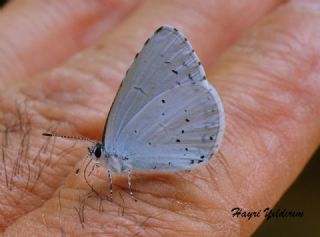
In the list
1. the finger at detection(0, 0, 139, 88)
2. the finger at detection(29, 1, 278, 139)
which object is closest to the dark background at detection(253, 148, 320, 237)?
the finger at detection(29, 1, 278, 139)

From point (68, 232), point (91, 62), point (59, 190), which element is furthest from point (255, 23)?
point (68, 232)

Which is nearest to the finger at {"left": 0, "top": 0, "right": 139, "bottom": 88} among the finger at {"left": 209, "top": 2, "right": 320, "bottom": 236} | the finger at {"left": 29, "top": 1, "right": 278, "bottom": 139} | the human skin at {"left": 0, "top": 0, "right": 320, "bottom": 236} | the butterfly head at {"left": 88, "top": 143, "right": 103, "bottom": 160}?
the human skin at {"left": 0, "top": 0, "right": 320, "bottom": 236}

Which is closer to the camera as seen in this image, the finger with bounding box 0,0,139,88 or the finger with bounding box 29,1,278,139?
the finger with bounding box 29,1,278,139

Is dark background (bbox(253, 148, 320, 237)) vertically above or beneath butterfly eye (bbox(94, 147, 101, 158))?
beneath

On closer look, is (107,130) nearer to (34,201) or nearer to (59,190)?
(59,190)

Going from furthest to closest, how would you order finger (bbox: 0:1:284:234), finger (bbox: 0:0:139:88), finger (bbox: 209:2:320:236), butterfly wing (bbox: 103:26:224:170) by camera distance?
finger (bbox: 0:0:139:88)
finger (bbox: 0:1:284:234)
finger (bbox: 209:2:320:236)
butterfly wing (bbox: 103:26:224:170)

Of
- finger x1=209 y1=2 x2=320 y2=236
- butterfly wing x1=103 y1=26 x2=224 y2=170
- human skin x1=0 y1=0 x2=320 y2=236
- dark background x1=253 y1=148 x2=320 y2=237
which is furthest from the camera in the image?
dark background x1=253 y1=148 x2=320 y2=237

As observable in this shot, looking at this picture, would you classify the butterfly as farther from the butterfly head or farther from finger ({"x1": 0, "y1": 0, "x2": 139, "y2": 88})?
finger ({"x1": 0, "y1": 0, "x2": 139, "y2": 88})

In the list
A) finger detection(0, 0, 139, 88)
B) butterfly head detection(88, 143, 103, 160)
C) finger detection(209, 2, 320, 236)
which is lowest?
finger detection(0, 0, 139, 88)

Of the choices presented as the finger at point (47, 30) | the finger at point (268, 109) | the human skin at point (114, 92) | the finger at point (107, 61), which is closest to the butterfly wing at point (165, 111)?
the human skin at point (114, 92)
